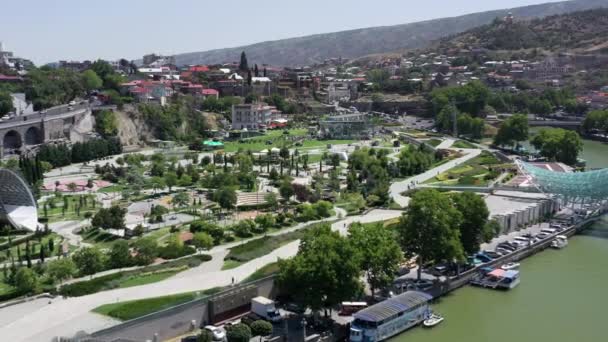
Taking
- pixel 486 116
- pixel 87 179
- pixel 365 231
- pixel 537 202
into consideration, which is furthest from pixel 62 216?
pixel 486 116

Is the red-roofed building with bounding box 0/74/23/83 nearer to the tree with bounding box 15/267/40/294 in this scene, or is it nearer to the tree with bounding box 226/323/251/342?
the tree with bounding box 15/267/40/294

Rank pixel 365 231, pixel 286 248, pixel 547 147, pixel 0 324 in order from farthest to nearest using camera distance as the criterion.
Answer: pixel 547 147 → pixel 286 248 → pixel 365 231 → pixel 0 324

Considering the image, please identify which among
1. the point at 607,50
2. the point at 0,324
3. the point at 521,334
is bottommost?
the point at 521,334

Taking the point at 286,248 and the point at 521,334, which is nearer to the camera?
the point at 521,334

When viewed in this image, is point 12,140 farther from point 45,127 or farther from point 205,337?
point 205,337

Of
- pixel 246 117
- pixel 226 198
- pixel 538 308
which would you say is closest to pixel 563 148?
pixel 226 198

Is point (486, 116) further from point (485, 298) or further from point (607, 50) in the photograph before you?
point (485, 298)

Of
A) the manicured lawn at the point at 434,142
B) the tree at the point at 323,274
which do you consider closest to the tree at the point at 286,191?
the tree at the point at 323,274
